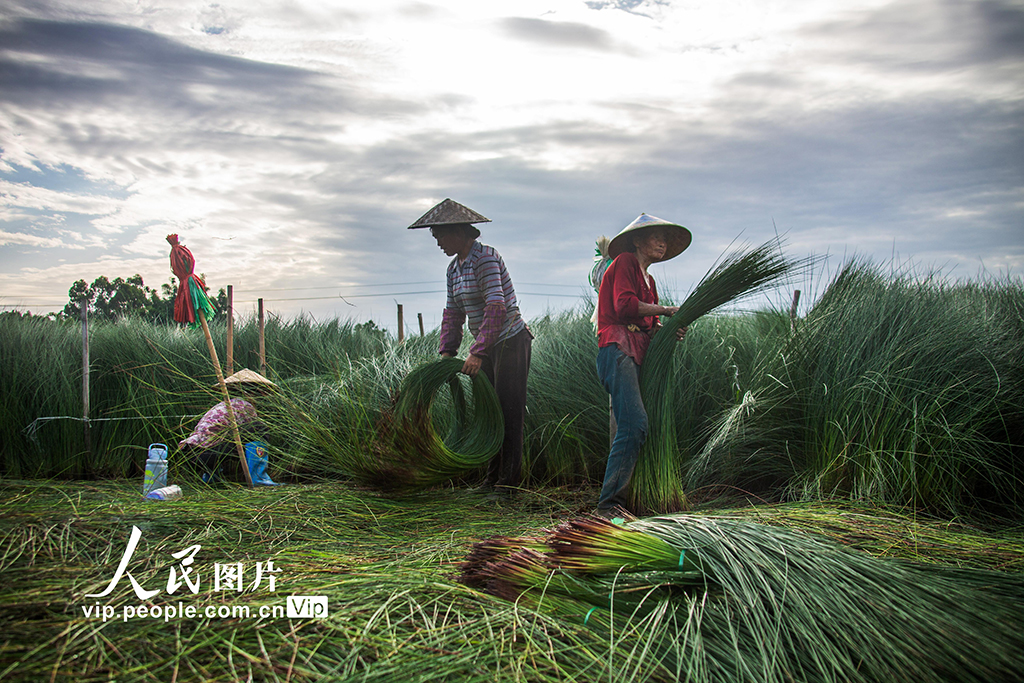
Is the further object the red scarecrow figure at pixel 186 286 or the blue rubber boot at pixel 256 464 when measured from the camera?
the blue rubber boot at pixel 256 464

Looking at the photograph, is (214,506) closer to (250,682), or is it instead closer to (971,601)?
(250,682)

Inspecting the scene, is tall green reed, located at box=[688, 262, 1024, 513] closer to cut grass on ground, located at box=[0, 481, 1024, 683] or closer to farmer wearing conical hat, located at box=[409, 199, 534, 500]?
cut grass on ground, located at box=[0, 481, 1024, 683]

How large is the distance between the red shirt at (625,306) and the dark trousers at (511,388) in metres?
0.74

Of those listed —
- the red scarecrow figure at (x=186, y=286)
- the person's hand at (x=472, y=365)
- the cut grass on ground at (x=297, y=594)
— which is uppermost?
the red scarecrow figure at (x=186, y=286)

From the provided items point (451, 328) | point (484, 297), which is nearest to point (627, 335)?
point (484, 297)

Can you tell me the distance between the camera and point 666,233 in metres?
3.49

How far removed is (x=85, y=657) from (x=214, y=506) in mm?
1417

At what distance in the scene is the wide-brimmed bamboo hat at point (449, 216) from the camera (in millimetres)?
3838

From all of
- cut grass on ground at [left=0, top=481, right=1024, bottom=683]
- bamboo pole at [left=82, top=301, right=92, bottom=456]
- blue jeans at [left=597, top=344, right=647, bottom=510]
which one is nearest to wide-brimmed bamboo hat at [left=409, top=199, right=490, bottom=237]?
blue jeans at [left=597, top=344, right=647, bottom=510]

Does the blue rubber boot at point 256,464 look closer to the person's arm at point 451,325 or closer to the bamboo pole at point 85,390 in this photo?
the person's arm at point 451,325

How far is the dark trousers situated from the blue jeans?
838 mm

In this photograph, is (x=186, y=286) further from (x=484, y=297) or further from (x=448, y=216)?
(x=484, y=297)

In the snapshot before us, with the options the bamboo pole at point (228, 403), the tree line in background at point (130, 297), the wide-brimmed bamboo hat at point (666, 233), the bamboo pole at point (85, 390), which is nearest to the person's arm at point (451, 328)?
the wide-brimmed bamboo hat at point (666, 233)

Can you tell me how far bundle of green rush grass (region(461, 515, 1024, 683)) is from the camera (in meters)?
1.60
